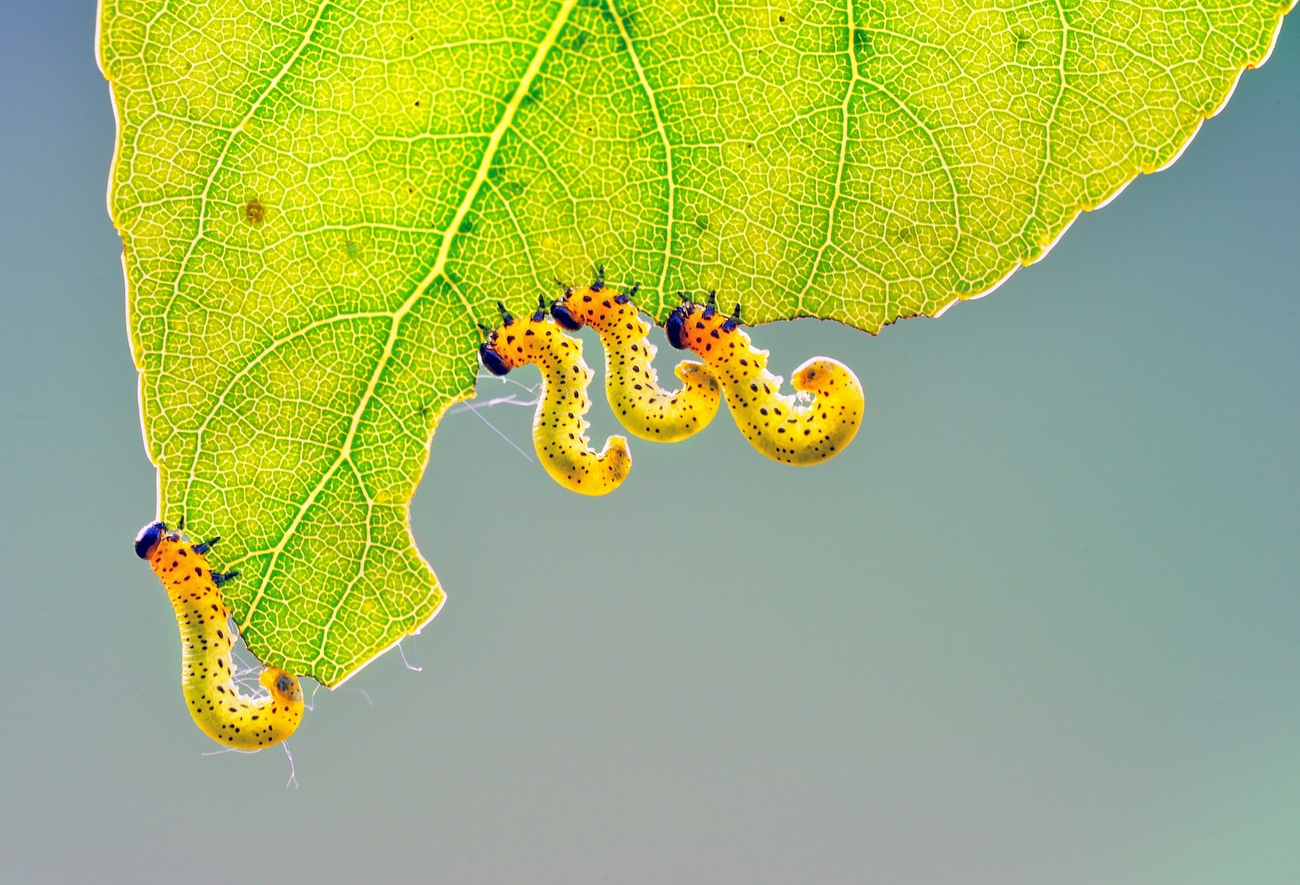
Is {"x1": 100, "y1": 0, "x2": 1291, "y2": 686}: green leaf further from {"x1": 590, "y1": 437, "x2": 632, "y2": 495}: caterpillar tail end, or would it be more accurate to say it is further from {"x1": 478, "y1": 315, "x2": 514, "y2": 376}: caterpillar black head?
{"x1": 590, "y1": 437, "x2": 632, "y2": 495}: caterpillar tail end

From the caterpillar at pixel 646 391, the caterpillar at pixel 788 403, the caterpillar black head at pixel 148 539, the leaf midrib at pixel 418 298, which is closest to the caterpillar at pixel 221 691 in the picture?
the caterpillar black head at pixel 148 539

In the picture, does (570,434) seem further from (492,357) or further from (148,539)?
(148,539)

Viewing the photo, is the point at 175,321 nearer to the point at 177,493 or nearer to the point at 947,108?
the point at 177,493

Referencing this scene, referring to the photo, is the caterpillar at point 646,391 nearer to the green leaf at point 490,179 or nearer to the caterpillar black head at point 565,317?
the caterpillar black head at point 565,317

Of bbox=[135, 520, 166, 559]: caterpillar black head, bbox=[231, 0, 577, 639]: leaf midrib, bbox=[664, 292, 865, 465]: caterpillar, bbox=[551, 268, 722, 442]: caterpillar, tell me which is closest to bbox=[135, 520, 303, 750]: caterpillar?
bbox=[135, 520, 166, 559]: caterpillar black head

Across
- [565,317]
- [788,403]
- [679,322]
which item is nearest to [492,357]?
[565,317]

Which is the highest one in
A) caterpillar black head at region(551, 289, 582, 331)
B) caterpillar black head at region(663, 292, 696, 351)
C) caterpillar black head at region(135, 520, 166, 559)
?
caterpillar black head at region(551, 289, 582, 331)
